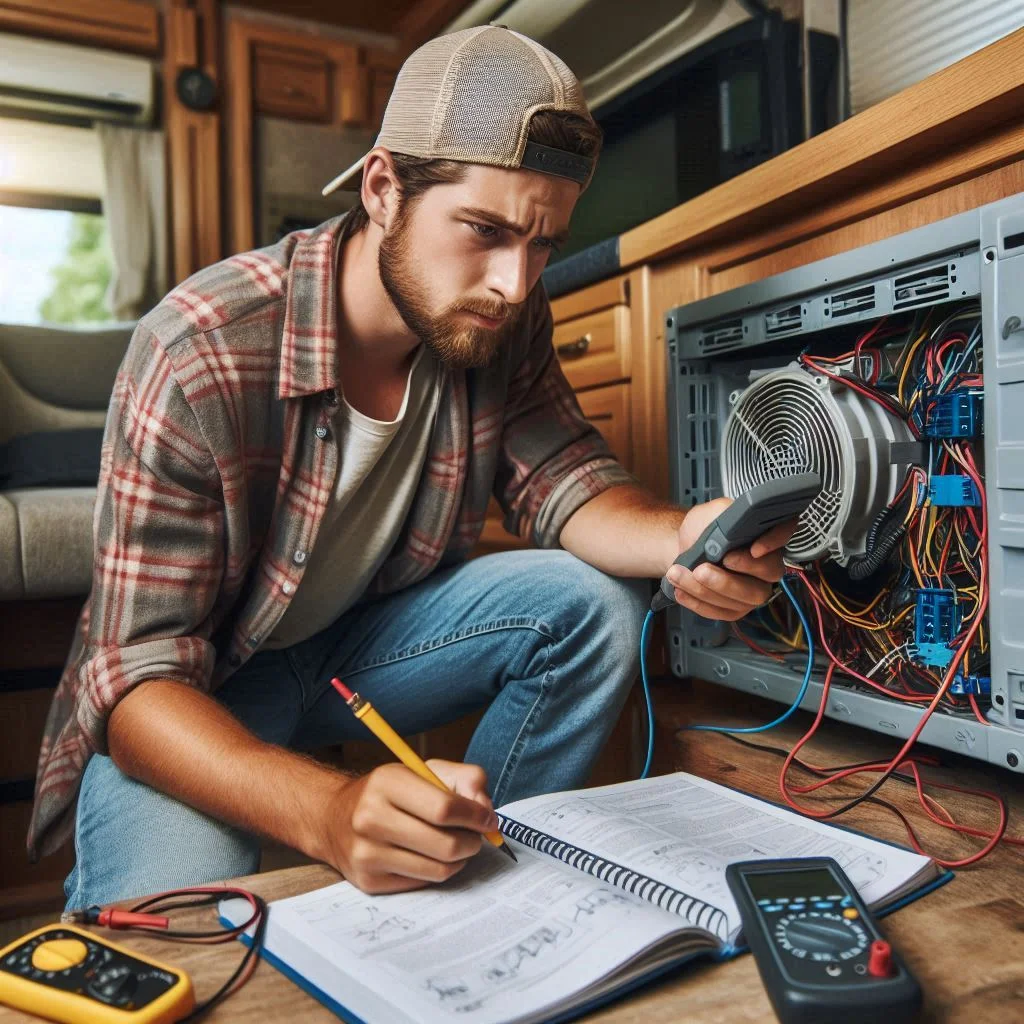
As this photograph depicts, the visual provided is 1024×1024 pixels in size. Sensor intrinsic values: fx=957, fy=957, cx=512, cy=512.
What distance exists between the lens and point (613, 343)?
4.97 feet

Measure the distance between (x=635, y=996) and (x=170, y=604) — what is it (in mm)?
554

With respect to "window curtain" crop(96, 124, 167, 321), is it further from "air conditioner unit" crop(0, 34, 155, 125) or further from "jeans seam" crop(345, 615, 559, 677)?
"jeans seam" crop(345, 615, 559, 677)

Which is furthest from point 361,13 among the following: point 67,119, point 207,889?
point 207,889

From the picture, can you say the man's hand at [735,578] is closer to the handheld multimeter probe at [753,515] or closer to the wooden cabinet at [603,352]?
the handheld multimeter probe at [753,515]

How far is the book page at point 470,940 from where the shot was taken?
1.57 ft

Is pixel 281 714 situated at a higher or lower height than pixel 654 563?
lower

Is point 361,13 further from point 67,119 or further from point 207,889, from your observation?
point 207,889

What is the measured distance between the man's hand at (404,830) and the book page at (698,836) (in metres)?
0.10

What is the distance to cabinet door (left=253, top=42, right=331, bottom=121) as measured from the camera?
286 cm

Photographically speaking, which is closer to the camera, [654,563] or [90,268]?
[654,563]

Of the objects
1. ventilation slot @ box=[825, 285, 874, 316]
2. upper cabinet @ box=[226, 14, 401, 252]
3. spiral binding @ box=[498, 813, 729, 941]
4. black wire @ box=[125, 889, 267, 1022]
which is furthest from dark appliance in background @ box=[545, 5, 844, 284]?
upper cabinet @ box=[226, 14, 401, 252]

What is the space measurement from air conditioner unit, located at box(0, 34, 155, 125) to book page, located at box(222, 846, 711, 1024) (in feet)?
8.87

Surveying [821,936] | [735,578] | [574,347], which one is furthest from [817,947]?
[574,347]

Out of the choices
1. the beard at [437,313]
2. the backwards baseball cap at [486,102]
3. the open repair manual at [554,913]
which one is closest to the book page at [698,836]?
the open repair manual at [554,913]
